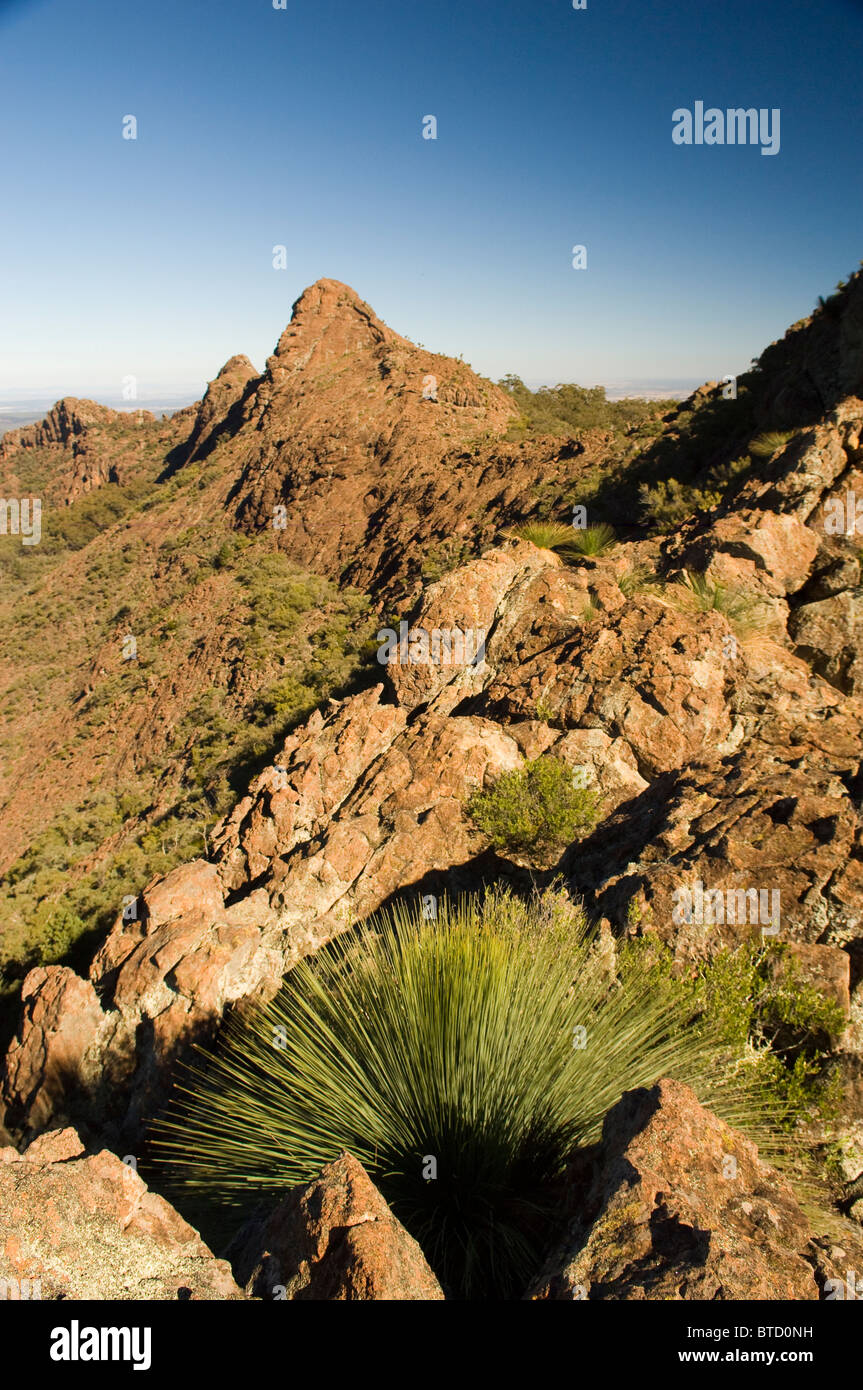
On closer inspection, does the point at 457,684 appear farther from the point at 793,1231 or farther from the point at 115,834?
the point at 115,834

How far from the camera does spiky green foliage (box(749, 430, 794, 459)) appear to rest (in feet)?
31.2

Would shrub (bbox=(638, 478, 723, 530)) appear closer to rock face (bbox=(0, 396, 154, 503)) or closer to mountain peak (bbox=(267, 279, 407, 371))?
A: mountain peak (bbox=(267, 279, 407, 371))

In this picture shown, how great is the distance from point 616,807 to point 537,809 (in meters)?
0.66

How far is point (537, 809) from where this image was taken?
523 centimetres

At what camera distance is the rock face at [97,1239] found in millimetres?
1930

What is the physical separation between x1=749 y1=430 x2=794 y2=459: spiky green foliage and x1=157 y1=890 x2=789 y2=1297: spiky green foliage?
873cm

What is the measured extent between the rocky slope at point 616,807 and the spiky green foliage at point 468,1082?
445 millimetres

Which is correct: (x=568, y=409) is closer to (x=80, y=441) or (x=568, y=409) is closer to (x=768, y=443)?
(x=768, y=443)

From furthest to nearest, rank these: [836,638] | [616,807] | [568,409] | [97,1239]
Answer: [568,409]
[836,638]
[616,807]
[97,1239]

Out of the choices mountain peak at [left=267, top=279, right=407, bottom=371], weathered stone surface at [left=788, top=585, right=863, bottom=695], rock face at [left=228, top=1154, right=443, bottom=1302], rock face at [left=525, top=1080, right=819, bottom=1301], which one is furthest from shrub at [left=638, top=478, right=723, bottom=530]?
mountain peak at [left=267, top=279, right=407, bottom=371]

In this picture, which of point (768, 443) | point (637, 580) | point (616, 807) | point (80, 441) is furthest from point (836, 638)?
point (80, 441)

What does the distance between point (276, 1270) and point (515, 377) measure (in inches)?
1386

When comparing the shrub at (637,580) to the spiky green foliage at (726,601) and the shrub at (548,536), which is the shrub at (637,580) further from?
the shrub at (548,536)

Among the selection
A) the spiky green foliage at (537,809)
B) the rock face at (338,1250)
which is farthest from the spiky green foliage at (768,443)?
the rock face at (338,1250)
